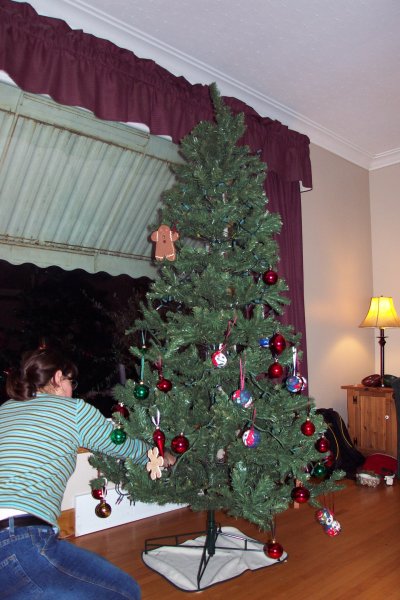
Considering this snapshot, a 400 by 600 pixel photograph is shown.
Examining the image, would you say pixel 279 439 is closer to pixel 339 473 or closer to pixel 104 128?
pixel 339 473

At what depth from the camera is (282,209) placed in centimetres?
370

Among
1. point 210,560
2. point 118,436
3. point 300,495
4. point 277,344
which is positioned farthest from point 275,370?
point 210,560

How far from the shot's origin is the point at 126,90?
2.81 m

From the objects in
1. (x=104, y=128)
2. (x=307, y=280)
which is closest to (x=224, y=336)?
(x=104, y=128)

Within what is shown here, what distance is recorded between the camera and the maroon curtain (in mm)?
2404

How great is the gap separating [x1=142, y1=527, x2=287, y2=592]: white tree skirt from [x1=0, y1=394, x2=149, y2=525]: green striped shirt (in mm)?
972

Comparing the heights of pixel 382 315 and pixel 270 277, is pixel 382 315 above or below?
above

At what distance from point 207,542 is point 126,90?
7.81ft

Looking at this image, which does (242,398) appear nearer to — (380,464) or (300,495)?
(300,495)

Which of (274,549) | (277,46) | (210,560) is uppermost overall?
(277,46)

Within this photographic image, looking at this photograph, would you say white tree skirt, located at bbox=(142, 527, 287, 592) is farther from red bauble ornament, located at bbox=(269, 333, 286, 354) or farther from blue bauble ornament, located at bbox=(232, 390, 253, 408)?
red bauble ornament, located at bbox=(269, 333, 286, 354)

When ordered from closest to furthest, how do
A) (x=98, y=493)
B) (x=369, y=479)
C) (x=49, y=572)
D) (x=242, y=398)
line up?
(x=49, y=572)
(x=242, y=398)
(x=98, y=493)
(x=369, y=479)

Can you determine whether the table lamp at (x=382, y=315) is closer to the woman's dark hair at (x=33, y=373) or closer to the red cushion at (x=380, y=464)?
the red cushion at (x=380, y=464)

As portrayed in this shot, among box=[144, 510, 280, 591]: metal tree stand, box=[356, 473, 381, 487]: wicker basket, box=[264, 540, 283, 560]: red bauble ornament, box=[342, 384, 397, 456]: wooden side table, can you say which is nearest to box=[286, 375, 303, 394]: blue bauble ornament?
box=[264, 540, 283, 560]: red bauble ornament
